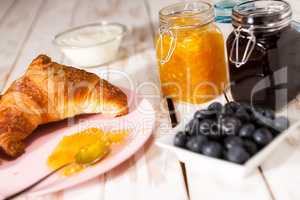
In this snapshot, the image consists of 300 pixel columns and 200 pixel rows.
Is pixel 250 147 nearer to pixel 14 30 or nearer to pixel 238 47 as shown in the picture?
pixel 238 47

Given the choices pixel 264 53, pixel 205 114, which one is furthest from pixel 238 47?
pixel 205 114

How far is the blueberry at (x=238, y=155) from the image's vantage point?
2.27 feet

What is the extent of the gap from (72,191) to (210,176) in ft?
0.72

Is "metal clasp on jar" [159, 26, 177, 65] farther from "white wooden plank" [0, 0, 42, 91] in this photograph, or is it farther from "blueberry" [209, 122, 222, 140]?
"white wooden plank" [0, 0, 42, 91]

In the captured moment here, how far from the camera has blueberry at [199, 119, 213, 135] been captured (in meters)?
0.75

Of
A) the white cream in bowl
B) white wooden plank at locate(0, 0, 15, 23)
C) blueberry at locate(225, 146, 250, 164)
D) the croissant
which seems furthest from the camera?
white wooden plank at locate(0, 0, 15, 23)

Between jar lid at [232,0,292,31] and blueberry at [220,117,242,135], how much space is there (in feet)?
0.65

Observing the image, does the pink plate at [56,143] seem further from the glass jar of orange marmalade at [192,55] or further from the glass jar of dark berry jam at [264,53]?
the glass jar of dark berry jam at [264,53]

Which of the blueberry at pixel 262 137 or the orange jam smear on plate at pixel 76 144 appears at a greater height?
the blueberry at pixel 262 137

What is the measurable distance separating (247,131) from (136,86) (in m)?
0.44

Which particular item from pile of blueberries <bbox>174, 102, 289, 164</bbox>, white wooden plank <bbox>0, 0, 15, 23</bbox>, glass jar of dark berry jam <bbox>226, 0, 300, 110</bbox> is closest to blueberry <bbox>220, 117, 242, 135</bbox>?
pile of blueberries <bbox>174, 102, 289, 164</bbox>

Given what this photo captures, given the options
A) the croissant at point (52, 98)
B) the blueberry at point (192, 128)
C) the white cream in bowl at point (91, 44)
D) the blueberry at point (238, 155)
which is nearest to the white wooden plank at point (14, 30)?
the white cream in bowl at point (91, 44)

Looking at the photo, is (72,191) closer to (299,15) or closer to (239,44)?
(239,44)

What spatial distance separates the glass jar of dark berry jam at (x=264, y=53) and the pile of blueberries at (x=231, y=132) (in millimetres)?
100
